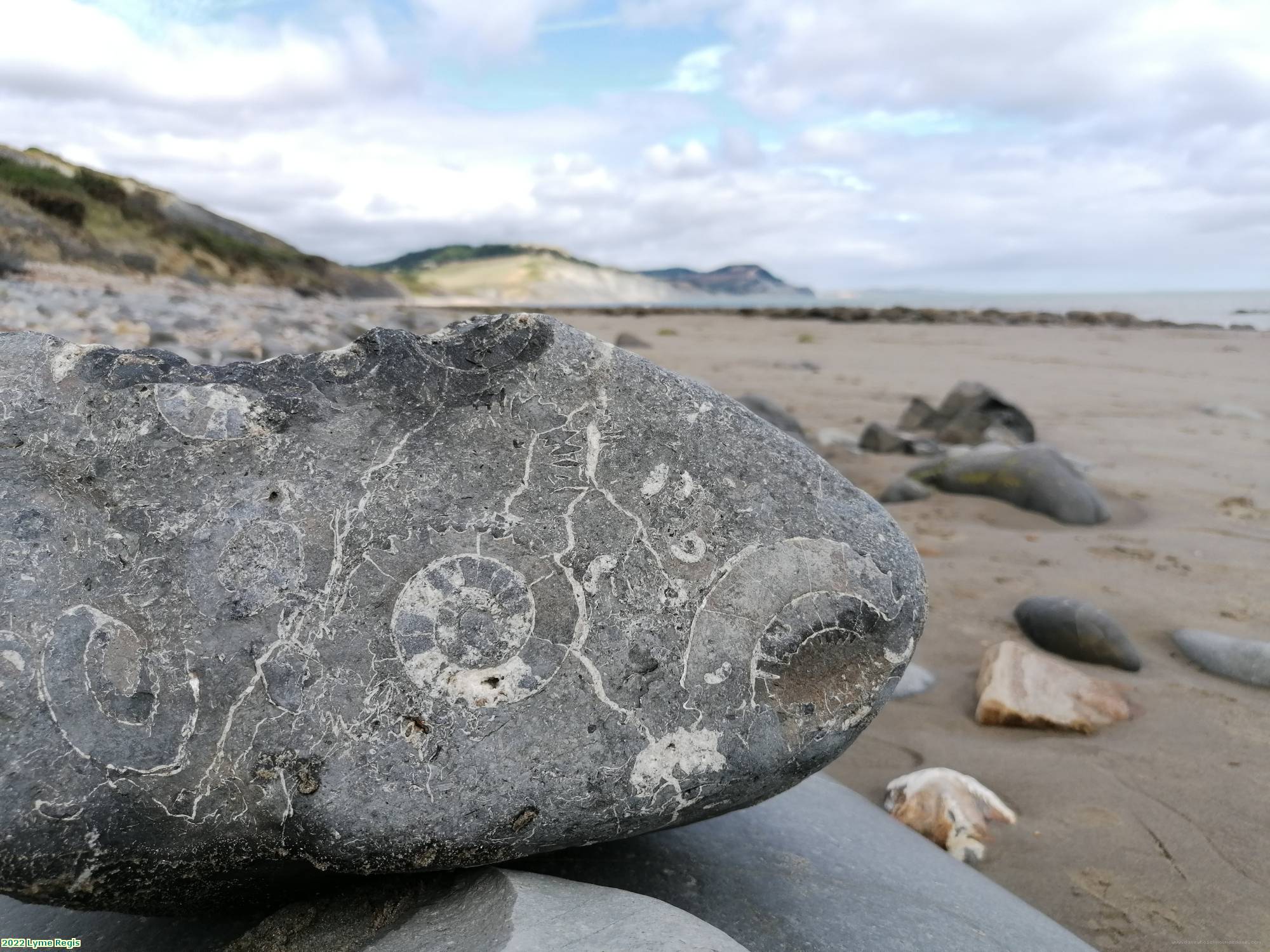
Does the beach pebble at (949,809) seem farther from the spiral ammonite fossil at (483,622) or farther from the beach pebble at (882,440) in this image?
the beach pebble at (882,440)

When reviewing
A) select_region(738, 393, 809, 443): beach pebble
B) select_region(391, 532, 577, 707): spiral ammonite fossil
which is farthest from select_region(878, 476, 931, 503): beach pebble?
select_region(391, 532, 577, 707): spiral ammonite fossil

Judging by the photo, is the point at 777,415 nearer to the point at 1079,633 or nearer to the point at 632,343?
the point at 1079,633

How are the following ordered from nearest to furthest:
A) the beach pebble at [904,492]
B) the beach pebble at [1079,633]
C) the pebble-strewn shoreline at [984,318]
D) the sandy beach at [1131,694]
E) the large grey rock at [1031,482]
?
the sandy beach at [1131,694] → the beach pebble at [1079,633] → the large grey rock at [1031,482] → the beach pebble at [904,492] → the pebble-strewn shoreline at [984,318]

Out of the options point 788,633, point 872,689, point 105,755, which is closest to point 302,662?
point 105,755

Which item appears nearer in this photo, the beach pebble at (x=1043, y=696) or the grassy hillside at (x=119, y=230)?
the beach pebble at (x=1043, y=696)

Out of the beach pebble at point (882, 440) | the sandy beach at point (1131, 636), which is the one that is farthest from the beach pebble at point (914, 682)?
the beach pebble at point (882, 440)

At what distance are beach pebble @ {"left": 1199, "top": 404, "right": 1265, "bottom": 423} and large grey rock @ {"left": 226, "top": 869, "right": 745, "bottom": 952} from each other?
729 centimetres

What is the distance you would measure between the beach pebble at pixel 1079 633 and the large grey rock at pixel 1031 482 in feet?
4.38

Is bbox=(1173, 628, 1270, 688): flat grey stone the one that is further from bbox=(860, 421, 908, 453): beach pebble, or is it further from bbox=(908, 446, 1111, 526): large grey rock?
bbox=(860, 421, 908, 453): beach pebble

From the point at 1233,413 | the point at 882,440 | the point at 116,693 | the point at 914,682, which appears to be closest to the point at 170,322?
the point at 882,440

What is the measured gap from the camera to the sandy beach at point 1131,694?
1954 millimetres

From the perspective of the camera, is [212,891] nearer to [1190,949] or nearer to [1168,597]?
[1190,949]

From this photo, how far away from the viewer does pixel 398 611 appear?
1418mm

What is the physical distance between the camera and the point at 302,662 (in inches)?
53.6
